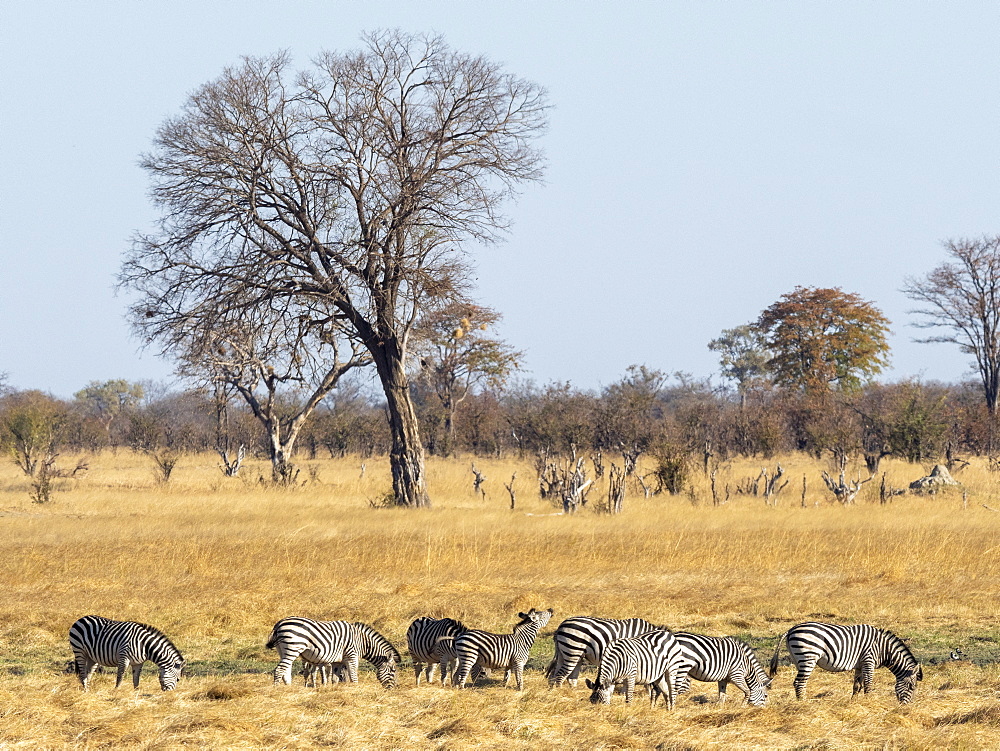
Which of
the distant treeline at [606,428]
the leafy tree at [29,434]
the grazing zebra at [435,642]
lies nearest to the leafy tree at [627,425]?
the distant treeline at [606,428]

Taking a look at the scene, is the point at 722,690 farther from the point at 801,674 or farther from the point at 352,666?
the point at 352,666

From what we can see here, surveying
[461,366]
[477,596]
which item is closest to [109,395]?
[461,366]

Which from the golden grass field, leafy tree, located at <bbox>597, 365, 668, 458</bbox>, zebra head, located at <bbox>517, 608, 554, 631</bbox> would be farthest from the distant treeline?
zebra head, located at <bbox>517, 608, 554, 631</bbox>

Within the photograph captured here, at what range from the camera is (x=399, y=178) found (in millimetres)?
22281

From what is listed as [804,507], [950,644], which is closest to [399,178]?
[804,507]

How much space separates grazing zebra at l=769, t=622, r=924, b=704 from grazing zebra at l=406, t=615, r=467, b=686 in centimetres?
264

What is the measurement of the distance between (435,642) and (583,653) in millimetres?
1326

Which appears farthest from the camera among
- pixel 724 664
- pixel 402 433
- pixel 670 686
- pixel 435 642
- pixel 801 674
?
pixel 402 433

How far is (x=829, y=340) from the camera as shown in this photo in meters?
52.0

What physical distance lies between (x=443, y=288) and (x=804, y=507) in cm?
902

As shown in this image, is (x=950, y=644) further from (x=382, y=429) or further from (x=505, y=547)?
(x=382, y=429)

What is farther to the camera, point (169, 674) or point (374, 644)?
point (374, 644)

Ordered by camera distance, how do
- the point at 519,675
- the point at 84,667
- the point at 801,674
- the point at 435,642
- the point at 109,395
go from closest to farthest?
1. the point at 801,674
2. the point at 519,675
3. the point at 84,667
4. the point at 435,642
5. the point at 109,395

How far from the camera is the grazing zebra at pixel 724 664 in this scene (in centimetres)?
793
